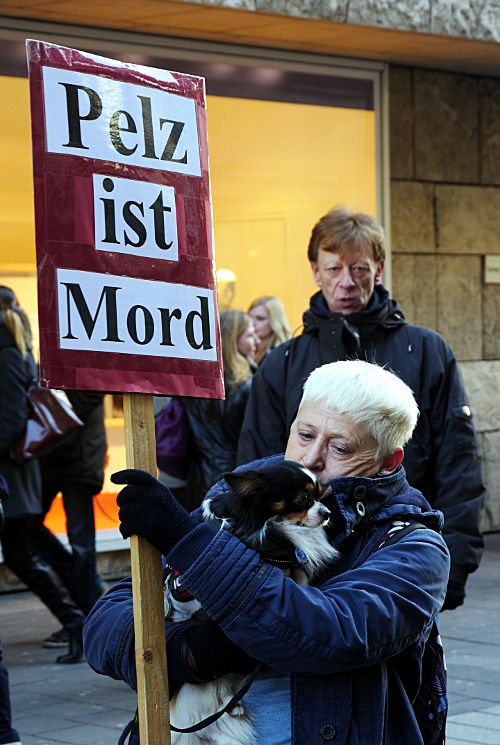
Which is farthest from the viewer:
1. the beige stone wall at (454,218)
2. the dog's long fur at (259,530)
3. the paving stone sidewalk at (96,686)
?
the beige stone wall at (454,218)

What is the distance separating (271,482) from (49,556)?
19.0 feet

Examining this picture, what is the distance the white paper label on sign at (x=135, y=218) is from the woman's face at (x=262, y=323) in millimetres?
6606

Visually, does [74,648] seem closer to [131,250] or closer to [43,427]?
[43,427]

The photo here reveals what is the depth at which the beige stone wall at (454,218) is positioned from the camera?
11883 millimetres

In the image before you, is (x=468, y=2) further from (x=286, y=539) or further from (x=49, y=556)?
(x=286, y=539)

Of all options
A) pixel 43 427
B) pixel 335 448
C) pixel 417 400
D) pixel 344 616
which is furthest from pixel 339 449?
pixel 43 427

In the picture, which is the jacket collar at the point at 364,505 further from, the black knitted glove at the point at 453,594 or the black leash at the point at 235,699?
the black knitted glove at the point at 453,594

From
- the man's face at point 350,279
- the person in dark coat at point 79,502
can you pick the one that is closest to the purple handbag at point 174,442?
the person in dark coat at point 79,502

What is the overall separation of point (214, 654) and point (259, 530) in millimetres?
247

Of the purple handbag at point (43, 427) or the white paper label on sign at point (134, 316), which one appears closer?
the white paper label on sign at point (134, 316)

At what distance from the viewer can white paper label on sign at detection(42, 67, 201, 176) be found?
2.85 m

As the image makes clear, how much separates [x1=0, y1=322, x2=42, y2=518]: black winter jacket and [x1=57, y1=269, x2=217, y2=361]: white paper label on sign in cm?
484

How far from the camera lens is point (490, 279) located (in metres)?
12.5

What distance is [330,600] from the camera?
2.60 meters
